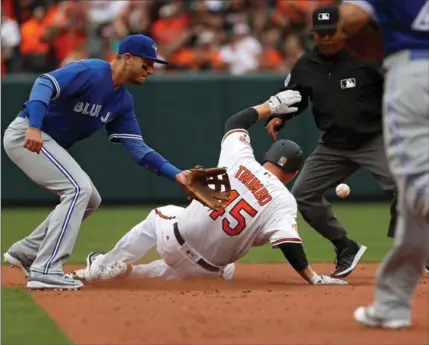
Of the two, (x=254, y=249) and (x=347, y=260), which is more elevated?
(x=347, y=260)

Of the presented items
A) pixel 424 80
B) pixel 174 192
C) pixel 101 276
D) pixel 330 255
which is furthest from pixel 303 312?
pixel 174 192

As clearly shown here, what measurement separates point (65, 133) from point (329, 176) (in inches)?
88.2

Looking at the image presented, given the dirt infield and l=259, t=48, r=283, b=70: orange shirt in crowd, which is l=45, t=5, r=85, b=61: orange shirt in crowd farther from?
the dirt infield

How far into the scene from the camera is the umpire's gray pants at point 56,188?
7160 millimetres

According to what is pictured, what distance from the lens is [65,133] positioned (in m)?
7.50

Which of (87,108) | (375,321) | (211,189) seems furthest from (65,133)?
(375,321)

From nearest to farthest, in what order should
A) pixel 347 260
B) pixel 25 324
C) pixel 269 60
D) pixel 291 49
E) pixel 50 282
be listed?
pixel 25 324 → pixel 50 282 → pixel 347 260 → pixel 269 60 → pixel 291 49

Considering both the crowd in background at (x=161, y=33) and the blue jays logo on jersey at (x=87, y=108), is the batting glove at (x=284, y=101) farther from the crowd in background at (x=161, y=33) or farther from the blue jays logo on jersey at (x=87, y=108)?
the crowd in background at (x=161, y=33)

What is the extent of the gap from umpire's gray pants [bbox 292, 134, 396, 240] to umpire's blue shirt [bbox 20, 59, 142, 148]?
5.58ft

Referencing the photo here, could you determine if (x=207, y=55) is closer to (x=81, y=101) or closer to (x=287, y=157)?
(x=287, y=157)

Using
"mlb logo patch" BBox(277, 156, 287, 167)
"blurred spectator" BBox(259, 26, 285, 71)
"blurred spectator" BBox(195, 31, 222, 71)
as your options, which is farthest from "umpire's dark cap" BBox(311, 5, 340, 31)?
"blurred spectator" BBox(259, 26, 285, 71)

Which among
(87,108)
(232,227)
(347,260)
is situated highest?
(87,108)

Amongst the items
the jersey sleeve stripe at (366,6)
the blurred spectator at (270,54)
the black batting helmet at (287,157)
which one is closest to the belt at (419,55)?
the jersey sleeve stripe at (366,6)

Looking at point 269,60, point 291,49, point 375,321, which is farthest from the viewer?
point 291,49
